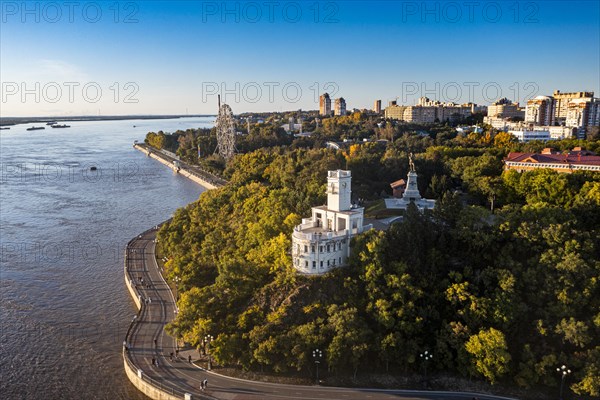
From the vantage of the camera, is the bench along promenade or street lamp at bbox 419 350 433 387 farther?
street lamp at bbox 419 350 433 387

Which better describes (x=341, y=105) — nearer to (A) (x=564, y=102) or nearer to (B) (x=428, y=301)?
(A) (x=564, y=102)

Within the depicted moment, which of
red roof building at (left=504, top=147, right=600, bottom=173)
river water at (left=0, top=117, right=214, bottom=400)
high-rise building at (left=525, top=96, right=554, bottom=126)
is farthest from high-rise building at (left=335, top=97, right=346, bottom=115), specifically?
red roof building at (left=504, top=147, right=600, bottom=173)

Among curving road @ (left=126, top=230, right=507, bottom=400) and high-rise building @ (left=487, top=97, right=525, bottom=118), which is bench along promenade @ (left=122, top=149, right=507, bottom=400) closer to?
curving road @ (left=126, top=230, right=507, bottom=400)

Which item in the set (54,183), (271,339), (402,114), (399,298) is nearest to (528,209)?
(399,298)

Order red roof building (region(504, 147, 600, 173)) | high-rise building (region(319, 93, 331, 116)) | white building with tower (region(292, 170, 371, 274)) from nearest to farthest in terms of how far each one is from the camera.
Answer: white building with tower (region(292, 170, 371, 274)) < red roof building (region(504, 147, 600, 173)) < high-rise building (region(319, 93, 331, 116))

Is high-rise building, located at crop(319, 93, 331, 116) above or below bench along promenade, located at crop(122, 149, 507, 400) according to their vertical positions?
above

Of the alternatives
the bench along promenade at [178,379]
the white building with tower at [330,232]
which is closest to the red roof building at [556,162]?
the white building with tower at [330,232]
